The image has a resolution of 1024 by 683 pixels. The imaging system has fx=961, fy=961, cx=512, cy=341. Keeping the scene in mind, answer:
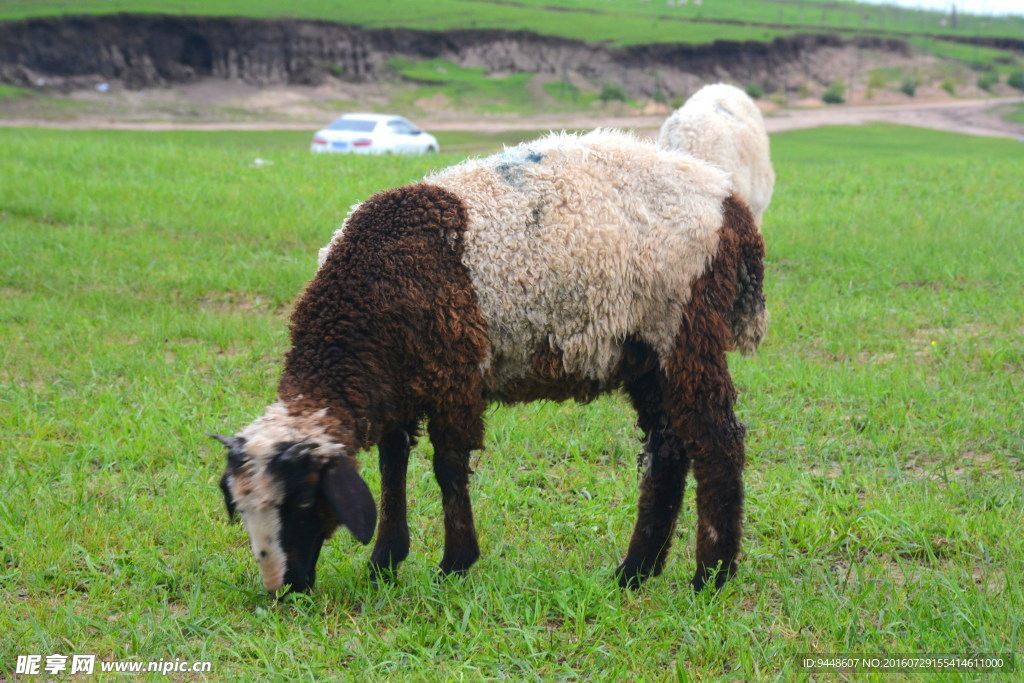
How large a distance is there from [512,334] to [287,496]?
1.17 m

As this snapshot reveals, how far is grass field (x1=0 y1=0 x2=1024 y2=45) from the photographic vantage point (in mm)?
44656

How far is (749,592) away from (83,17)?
43374mm

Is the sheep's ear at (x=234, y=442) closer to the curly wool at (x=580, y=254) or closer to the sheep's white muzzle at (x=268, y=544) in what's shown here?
the sheep's white muzzle at (x=268, y=544)

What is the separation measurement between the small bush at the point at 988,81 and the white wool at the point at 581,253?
5498 centimetres

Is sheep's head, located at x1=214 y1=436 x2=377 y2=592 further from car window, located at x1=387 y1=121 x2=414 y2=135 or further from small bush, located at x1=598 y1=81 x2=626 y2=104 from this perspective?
small bush, located at x1=598 y1=81 x2=626 y2=104

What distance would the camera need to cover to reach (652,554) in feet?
14.7

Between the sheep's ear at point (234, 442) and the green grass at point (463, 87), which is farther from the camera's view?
the green grass at point (463, 87)

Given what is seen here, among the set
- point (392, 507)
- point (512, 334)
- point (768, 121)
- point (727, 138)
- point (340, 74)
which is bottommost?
point (768, 121)

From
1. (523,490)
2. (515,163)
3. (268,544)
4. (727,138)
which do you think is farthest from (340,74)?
(268,544)

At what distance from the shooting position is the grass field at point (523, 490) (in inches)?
152

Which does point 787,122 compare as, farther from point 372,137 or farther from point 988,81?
point 372,137

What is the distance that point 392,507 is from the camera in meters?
4.51

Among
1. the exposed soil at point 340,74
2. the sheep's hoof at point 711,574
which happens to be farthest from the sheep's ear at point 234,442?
the exposed soil at point 340,74

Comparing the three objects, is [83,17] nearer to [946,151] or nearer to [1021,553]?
[946,151]
